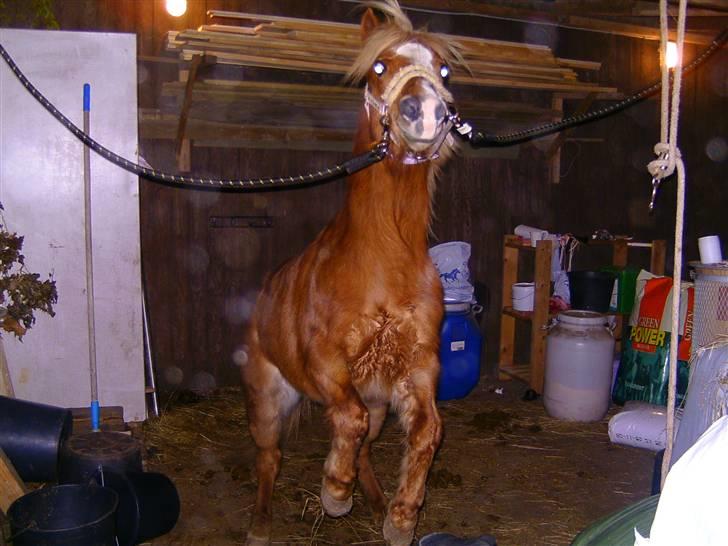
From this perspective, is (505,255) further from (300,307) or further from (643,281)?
(300,307)

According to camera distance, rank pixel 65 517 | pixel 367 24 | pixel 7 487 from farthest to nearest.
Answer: pixel 7 487 < pixel 367 24 < pixel 65 517

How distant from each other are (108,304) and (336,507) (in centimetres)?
298

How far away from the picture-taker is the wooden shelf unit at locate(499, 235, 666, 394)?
222 inches

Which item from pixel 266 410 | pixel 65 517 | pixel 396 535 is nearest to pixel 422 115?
pixel 396 535

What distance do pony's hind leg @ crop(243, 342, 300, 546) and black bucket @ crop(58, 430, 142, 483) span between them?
65 cm

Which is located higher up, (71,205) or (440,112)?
(440,112)

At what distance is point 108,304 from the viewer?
4727mm

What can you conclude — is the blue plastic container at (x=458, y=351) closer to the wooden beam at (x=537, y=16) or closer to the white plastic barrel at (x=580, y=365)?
the white plastic barrel at (x=580, y=365)

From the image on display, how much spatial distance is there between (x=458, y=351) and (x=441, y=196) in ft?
5.57

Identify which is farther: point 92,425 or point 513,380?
point 513,380

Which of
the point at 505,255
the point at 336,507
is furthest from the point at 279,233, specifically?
the point at 336,507

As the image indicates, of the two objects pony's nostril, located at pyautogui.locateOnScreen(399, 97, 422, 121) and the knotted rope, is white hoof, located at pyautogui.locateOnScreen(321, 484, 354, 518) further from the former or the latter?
pony's nostril, located at pyautogui.locateOnScreen(399, 97, 422, 121)

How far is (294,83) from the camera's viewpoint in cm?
533

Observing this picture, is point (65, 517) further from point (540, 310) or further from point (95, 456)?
point (540, 310)
